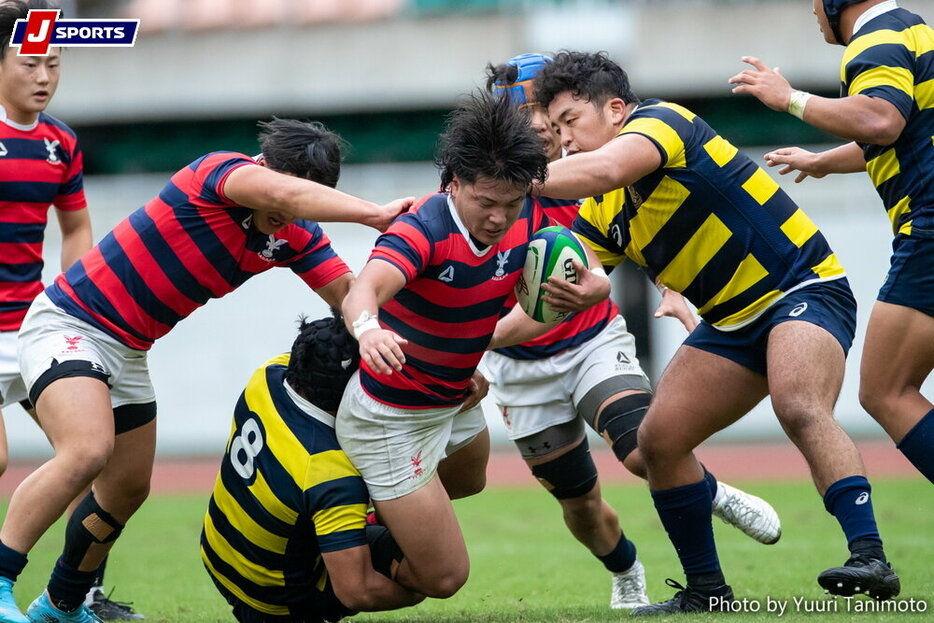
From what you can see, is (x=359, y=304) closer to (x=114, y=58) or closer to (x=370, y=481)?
(x=370, y=481)

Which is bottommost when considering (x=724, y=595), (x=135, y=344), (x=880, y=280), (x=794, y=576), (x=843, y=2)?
(x=880, y=280)

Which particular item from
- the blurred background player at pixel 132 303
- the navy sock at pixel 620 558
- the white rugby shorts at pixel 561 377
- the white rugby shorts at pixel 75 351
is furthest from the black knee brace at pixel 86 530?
the navy sock at pixel 620 558

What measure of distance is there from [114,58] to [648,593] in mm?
14261

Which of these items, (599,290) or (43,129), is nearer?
(599,290)

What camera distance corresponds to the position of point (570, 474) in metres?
5.77

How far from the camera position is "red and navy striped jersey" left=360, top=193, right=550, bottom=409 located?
14.2ft

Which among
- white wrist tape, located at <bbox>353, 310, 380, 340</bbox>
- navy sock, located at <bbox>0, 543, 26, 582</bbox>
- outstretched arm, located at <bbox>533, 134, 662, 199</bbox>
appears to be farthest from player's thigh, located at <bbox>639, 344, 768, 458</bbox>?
navy sock, located at <bbox>0, 543, 26, 582</bbox>

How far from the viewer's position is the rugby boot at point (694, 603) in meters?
4.78

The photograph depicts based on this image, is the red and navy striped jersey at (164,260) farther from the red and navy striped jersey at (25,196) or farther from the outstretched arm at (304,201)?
the red and navy striped jersey at (25,196)

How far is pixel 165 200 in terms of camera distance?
4.94 metres

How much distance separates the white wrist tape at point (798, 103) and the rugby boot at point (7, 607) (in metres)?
3.46

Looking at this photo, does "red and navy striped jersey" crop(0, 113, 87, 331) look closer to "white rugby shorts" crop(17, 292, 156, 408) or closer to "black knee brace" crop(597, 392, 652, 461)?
"white rugby shorts" crop(17, 292, 156, 408)

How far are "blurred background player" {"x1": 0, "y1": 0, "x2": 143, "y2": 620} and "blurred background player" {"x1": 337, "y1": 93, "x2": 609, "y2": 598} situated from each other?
5.64ft

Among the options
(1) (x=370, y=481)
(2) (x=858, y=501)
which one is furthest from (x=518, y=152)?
(2) (x=858, y=501)
